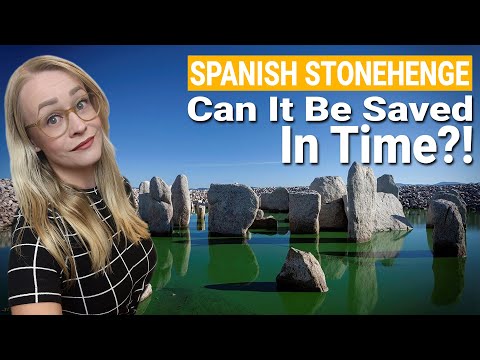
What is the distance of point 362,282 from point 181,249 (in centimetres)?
290

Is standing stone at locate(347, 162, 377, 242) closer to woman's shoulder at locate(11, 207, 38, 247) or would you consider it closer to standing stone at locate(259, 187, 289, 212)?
woman's shoulder at locate(11, 207, 38, 247)

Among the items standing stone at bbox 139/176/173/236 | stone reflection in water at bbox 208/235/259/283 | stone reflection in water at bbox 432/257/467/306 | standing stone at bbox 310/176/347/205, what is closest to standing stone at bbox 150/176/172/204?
standing stone at bbox 139/176/173/236

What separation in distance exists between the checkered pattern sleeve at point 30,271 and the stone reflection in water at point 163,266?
3.03 m

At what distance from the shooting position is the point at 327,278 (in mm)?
4711

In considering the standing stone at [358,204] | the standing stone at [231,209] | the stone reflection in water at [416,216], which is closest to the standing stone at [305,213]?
the standing stone at [231,209]

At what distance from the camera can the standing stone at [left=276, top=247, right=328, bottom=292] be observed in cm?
411

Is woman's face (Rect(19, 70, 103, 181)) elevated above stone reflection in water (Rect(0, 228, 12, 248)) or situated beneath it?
elevated above

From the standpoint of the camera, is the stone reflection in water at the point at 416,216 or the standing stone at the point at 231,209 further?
the stone reflection in water at the point at 416,216

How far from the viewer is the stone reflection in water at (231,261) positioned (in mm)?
4852

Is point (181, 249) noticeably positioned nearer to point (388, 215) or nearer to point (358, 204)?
point (358, 204)

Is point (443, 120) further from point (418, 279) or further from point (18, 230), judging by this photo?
point (18, 230)

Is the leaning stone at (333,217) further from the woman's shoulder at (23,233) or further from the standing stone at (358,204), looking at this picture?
the woman's shoulder at (23,233)

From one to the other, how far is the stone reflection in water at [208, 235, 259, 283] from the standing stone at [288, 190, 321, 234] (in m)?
1.15

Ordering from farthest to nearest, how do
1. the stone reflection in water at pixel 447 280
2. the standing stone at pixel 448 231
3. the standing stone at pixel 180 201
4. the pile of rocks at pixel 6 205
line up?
the standing stone at pixel 180 201, the standing stone at pixel 448 231, the pile of rocks at pixel 6 205, the stone reflection in water at pixel 447 280
